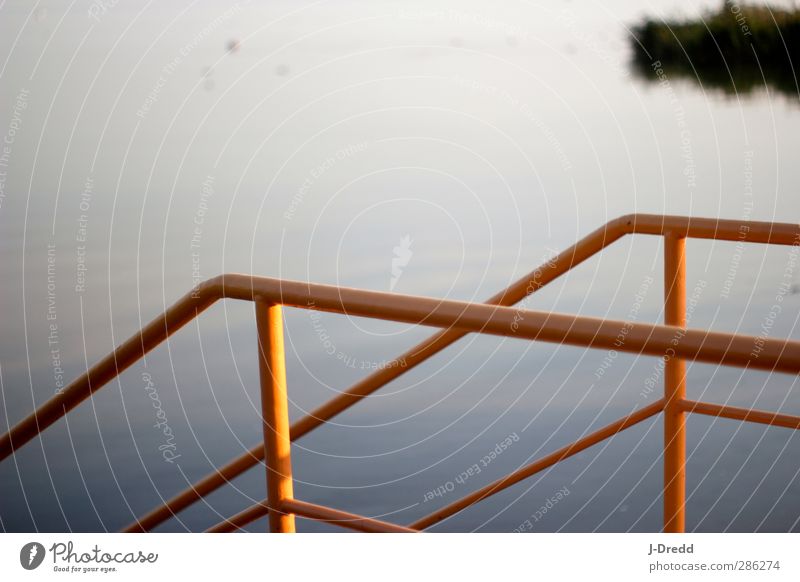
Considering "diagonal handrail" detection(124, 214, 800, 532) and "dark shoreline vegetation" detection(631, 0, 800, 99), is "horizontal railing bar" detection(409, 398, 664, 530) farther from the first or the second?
"dark shoreline vegetation" detection(631, 0, 800, 99)

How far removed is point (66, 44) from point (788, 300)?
615 cm

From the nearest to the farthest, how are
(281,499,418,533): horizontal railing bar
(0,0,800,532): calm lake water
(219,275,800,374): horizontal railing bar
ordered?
(219,275,800,374): horizontal railing bar, (281,499,418,533): horizontal railing bar, (0,0,800,532): calm lake water

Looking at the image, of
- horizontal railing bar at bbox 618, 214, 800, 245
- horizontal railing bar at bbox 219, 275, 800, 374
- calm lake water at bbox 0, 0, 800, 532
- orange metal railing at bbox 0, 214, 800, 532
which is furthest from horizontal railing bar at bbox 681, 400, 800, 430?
calm lake water at bbox 0, 0, 800, 532

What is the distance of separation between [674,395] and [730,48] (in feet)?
22.2

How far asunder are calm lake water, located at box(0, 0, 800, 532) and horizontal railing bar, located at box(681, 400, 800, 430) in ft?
4.39

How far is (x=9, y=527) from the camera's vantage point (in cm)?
371

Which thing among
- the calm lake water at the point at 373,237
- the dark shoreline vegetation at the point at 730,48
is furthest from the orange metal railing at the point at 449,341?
the dark shoreline vegetation at the point at 730,48

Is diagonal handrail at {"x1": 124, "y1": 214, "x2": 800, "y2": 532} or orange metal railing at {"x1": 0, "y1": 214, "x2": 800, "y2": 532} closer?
orange metal railing at {"x1": 0, "y1": 214, "x2": 800, "y2": 532}

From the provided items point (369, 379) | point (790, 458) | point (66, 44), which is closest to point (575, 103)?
point (66, 44)

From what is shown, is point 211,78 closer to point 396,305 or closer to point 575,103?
point 575,103

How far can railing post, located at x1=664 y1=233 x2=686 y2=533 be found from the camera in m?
1.47

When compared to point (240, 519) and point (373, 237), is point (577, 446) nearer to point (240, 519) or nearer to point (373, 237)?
point (240, 519)

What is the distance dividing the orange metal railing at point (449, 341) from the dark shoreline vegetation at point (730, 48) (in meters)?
5.52

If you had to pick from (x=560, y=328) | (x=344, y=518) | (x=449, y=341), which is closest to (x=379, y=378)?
(x=449, y=341)
